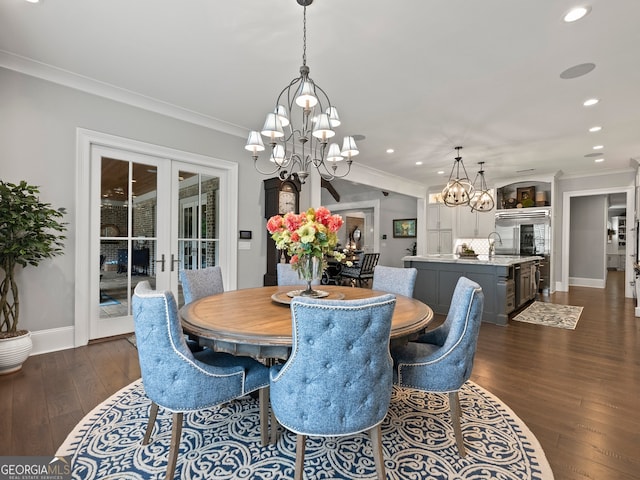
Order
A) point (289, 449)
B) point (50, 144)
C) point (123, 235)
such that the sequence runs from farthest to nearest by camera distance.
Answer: point (123, 235)
point (50, 144)
point (289, 449)

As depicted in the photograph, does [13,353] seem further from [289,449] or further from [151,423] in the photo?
[289,449]

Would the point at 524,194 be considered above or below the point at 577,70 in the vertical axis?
below

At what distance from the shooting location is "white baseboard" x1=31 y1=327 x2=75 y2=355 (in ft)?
9.87

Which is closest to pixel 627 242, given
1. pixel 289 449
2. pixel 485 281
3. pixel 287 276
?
pixel 485 281

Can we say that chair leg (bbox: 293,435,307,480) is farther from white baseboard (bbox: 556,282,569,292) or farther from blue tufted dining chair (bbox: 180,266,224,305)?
white baseboard (bbox: 556,282,569,292)

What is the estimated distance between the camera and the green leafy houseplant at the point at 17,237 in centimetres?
258

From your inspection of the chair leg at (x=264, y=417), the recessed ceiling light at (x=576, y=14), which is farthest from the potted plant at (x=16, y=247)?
the recessed ceiling light at (x=576, y=14)

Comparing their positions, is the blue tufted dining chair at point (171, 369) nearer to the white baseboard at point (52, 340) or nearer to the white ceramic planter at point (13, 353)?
the white ceramic planter at point (13, 353)

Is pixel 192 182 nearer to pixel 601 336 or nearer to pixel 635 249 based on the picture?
pixel 601 336

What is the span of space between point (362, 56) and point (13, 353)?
3.76m

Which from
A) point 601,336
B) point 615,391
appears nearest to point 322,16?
point 615,391

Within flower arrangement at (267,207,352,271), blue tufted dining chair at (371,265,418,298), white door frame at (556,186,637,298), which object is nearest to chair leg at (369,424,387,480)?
flower arrangement at (267,207,352,271)

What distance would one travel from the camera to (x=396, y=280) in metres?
2.79

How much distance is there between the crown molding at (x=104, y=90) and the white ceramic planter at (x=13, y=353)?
2.38 meters
